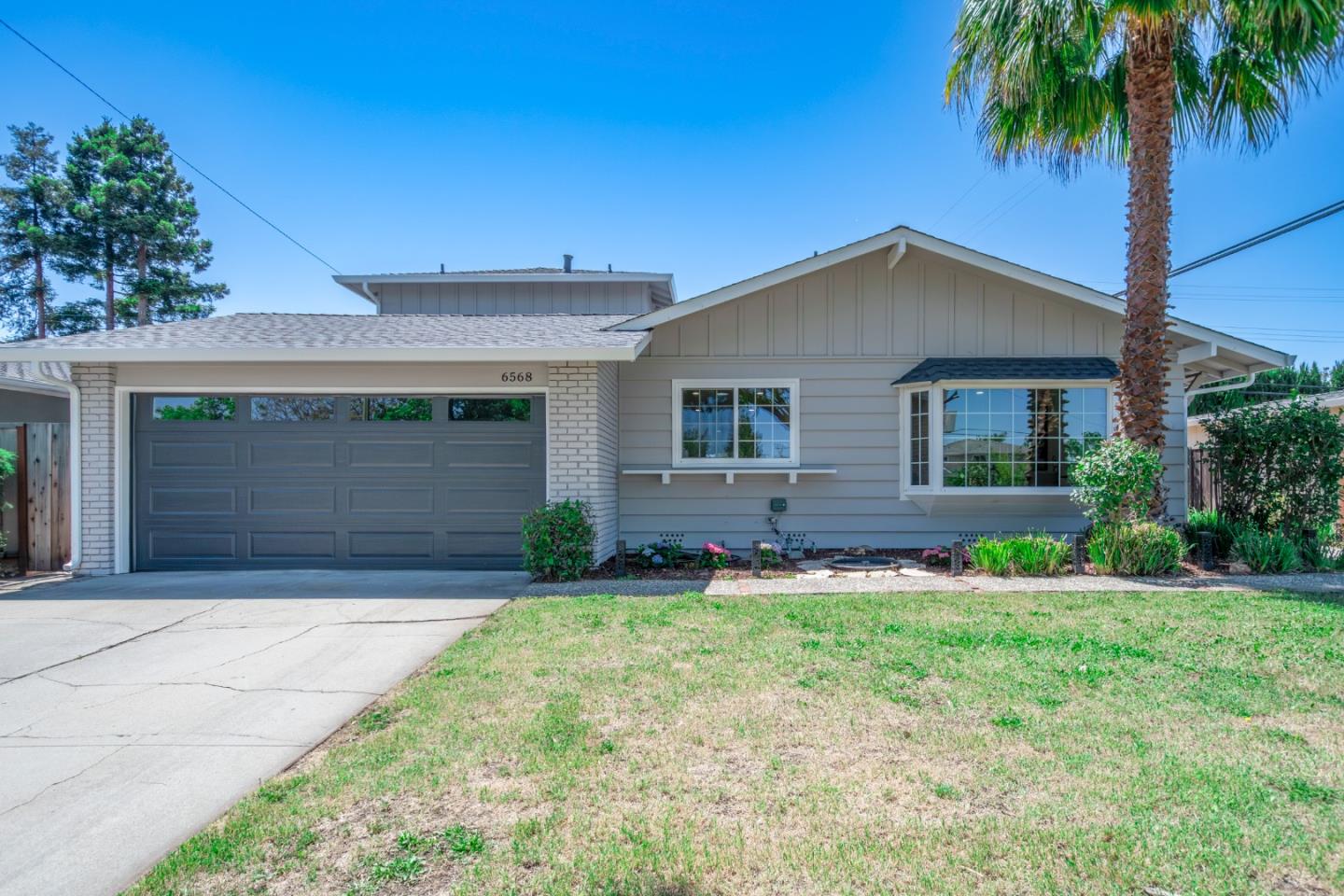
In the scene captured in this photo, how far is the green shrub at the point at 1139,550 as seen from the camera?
25.5 feet

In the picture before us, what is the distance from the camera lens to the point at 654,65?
13.0 metres

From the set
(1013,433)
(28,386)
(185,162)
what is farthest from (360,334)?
(185,162)

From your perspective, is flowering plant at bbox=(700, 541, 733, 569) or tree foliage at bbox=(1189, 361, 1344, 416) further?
tree foliage at bbox=(1189, 361, 1344, 416)

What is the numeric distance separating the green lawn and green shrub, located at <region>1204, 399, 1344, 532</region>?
4.59m

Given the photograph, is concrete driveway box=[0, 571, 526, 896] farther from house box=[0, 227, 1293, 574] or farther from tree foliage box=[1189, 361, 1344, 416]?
tree foliage box=[1189, 361, 1344, 416]

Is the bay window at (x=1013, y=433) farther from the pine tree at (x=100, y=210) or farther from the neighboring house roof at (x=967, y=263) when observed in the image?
the pine tree at (x=100, y=210)

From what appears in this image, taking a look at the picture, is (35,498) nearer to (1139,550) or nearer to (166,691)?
(166,691)

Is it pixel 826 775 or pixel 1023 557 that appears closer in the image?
pixel 826 775

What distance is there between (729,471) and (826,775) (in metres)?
6.68

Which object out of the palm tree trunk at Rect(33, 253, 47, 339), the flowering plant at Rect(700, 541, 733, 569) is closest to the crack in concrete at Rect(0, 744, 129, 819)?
the flowering plant at Rect(700, 541, 733, 569)

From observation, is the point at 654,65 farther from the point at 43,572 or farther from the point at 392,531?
the point at 43,572

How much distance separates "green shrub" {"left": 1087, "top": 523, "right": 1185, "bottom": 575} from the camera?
25.5 ft

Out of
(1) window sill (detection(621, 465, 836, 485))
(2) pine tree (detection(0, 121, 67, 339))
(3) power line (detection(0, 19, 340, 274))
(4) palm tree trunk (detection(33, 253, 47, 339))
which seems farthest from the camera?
(4) palm tree trunk (detection(33, 253, 47, 339))

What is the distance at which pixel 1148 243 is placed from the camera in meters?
8.24
